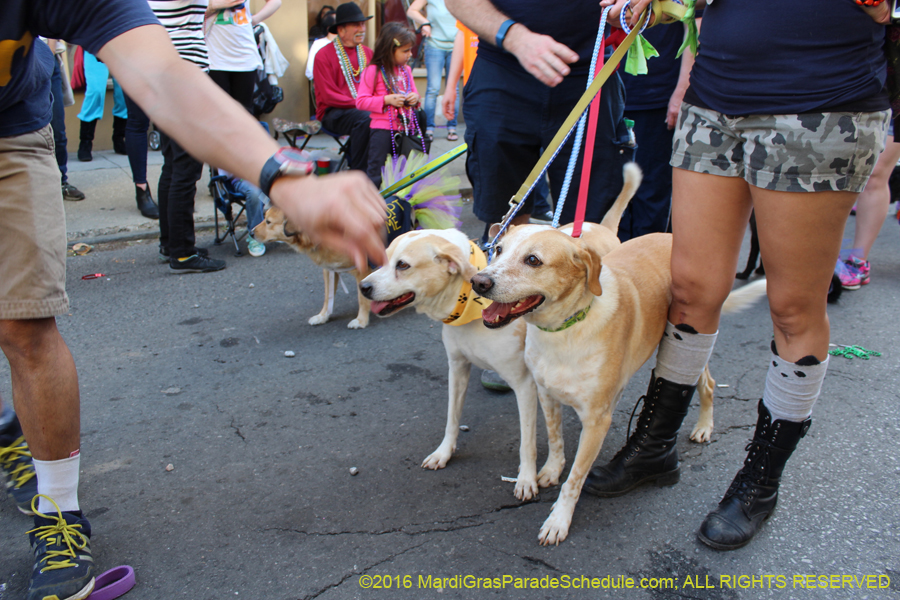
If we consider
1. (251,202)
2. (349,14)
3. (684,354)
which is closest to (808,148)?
(684,354)

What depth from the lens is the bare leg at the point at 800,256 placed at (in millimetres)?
1762

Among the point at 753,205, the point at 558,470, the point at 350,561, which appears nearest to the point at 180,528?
the point at 350,561

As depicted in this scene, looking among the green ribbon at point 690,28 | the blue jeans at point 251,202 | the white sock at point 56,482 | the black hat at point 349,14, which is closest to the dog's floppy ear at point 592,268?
the green ribbon at point 690,28

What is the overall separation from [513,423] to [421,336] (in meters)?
1.15

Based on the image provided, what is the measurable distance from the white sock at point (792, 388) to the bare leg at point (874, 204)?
316cm

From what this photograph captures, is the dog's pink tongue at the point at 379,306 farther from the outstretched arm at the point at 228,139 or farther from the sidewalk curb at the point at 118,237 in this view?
the sidewalk curb at the point at 118,237

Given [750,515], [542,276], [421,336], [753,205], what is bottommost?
[421,336]

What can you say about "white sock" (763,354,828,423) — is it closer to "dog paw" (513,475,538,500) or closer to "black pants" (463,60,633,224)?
"dog paw" (513,475,538,500)

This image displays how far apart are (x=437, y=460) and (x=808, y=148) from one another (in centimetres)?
175

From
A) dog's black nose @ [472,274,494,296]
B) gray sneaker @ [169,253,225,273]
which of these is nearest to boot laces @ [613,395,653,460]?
dog's black nose @ [472,274,494,296]

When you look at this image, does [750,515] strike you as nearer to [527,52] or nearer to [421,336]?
[527,52]

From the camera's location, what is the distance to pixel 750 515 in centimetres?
216

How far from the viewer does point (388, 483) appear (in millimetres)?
Result: 2482

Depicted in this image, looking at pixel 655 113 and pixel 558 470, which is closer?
pixel 558 470
